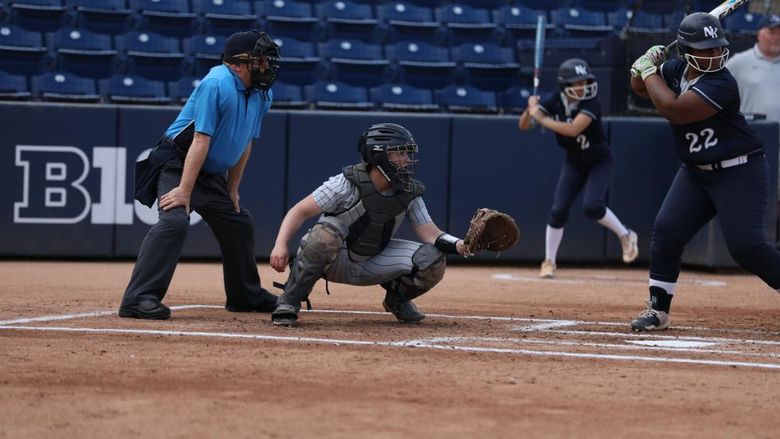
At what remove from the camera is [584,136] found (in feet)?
37.6

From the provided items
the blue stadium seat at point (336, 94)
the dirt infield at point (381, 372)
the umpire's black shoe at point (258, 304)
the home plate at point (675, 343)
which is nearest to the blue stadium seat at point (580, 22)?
the blue stadium seat at point (336, 94)

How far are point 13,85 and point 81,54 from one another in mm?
1109

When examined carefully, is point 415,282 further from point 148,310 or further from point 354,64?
point 354,64

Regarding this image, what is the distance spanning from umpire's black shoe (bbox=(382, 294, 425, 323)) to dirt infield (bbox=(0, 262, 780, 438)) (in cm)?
11

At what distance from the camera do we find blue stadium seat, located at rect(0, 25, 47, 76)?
613 inches

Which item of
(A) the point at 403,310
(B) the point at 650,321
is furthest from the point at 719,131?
(A) the point at 403,310

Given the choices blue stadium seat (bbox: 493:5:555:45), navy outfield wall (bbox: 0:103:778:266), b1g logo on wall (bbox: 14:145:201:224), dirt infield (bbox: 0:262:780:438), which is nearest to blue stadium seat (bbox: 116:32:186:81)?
navy outfield wall (bbox: 0:103:778:266)

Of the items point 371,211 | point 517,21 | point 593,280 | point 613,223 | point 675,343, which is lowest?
point 593,280

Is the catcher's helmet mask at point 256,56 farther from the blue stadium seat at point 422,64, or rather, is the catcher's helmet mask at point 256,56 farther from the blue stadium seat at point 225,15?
the blue stadium seat at point 225,15

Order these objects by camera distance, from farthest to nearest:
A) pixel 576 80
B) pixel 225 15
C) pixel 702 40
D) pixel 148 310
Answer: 1. pixel 225 15
2. pixel 576 80
3. pixel 148 310
4. pixel 702 40

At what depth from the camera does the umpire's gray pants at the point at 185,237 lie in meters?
7.01

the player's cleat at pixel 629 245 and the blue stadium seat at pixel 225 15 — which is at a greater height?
the blue stadium seat at pixel 225 15

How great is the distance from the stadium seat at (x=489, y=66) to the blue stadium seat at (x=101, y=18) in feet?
15.9

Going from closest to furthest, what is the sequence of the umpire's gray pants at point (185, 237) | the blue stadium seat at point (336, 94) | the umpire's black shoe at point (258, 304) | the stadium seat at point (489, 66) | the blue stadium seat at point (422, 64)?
the umpire's gray pants at point (185, 237) → the umpire's black shoe at point (258, 304) → the blue stadium seat at point (336, 94) → the blue stadium seat at point (422, 64) → the stadium seat at point (489, 66)
